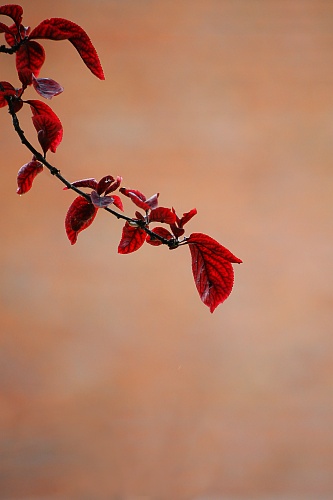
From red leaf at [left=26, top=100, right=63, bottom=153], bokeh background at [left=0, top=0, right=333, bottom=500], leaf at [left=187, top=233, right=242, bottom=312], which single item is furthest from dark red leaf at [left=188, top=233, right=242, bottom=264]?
bokeh background at [left=0, top=0, right=333, bottom=500]

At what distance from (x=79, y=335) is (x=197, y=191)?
59 cm

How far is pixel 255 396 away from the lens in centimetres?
209

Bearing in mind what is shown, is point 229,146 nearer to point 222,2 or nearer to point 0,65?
point 222,2

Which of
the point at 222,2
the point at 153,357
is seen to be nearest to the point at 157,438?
the point at 153,357

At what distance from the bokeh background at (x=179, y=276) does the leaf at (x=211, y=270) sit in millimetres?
1677

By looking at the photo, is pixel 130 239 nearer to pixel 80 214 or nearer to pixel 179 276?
pixel 80 214

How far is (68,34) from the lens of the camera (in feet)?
1.34

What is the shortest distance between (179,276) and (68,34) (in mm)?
1719

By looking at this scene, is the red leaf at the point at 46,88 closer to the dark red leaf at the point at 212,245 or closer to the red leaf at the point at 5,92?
the red leaf at the point at 5,92

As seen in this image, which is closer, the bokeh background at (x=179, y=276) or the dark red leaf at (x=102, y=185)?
the dark red leaf at (x=102, y=185)

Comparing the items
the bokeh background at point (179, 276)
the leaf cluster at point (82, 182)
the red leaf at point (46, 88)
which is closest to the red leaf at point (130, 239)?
the leaf cluster at point (82, 182)

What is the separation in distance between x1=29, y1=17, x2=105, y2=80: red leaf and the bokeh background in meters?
1.67

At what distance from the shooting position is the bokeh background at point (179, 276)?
80.3 inches

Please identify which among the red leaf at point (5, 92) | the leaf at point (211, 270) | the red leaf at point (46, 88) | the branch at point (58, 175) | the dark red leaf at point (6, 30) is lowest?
the leaf at point (211, 270)
